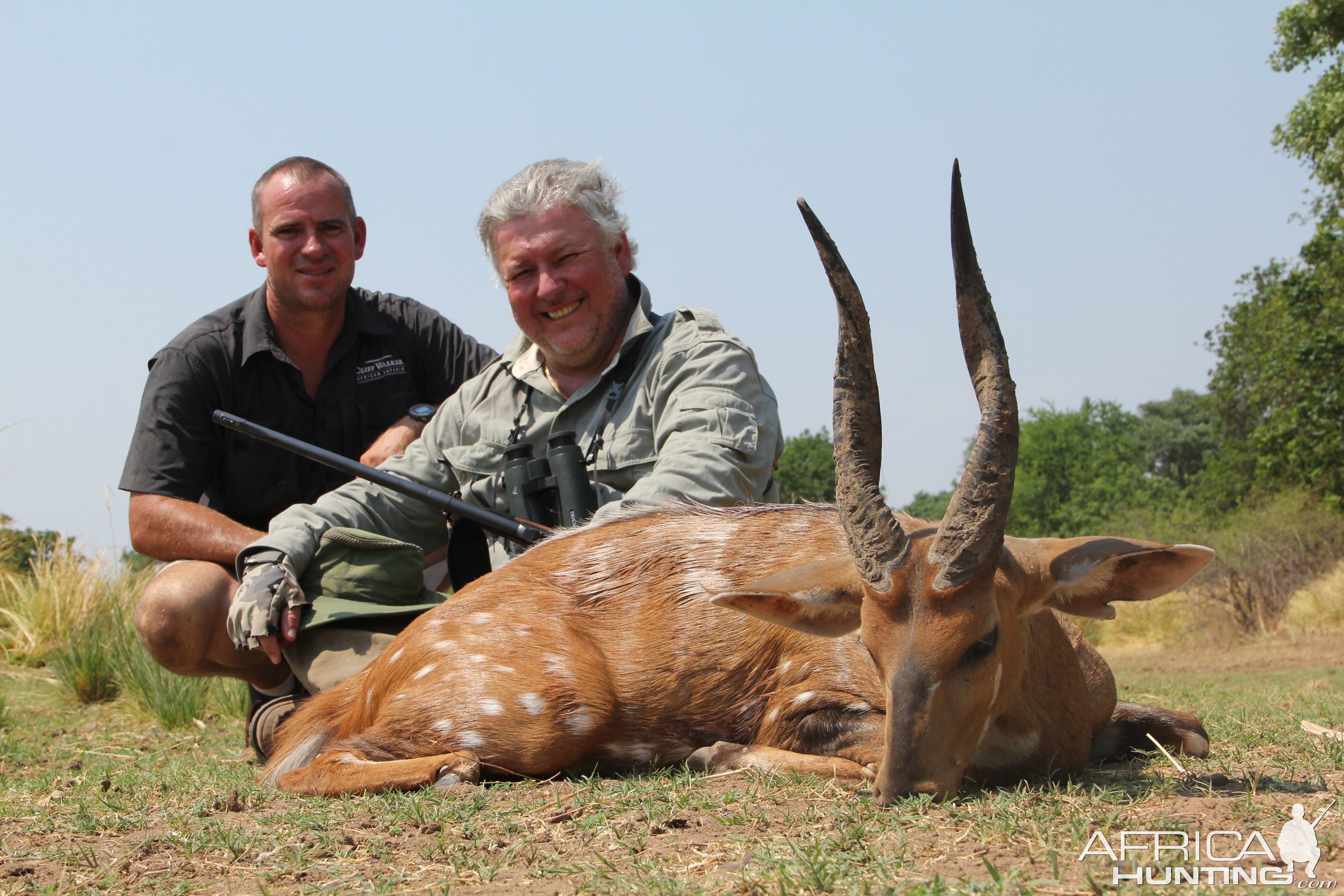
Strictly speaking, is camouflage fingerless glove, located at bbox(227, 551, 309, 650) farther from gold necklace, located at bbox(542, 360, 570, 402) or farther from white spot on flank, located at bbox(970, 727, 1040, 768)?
white spot on flank, located at bbox(970, 727, 1040, 768)

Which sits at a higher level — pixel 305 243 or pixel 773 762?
pixel 305 243

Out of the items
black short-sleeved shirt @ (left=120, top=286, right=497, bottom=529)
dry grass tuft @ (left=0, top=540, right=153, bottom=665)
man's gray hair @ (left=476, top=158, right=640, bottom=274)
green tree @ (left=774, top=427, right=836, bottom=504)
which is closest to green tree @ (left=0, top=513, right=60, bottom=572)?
dry grass tuft @ (left=0, top=540, right=153, bottom=665)

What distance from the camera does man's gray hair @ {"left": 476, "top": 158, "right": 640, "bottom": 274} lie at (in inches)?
226

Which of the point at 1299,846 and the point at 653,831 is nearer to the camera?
the point at 1299,846

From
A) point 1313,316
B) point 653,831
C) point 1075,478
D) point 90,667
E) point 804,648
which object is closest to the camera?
point 653,831

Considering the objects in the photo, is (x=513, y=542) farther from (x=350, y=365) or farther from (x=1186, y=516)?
(x=1186, y=516)

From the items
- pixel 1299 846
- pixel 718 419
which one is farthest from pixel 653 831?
pixel 718 419

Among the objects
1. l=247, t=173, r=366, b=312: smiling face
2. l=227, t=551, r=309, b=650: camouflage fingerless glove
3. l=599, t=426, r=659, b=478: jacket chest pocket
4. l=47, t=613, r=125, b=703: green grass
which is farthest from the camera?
l=47, t=613, r=125, b=703: green grass

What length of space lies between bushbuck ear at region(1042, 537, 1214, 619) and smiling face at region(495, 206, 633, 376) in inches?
117

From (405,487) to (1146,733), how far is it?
143 inches

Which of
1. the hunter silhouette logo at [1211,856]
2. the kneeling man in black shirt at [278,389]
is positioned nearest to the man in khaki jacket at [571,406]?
the kneeling man in black shirt at [278,389]

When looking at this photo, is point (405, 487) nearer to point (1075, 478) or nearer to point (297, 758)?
point (297, 758)

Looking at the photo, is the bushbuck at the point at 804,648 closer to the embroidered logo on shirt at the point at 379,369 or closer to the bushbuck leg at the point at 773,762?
the bushbuck leg at the point at 773,762

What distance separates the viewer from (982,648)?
3178mm
